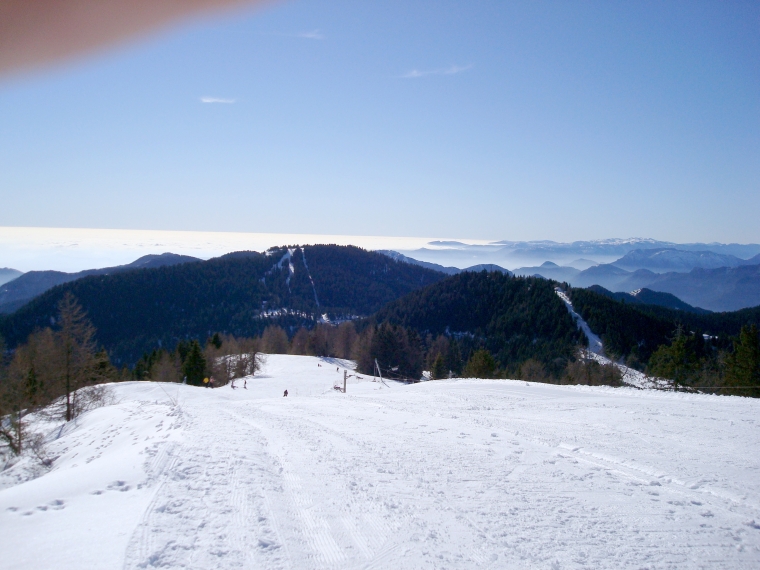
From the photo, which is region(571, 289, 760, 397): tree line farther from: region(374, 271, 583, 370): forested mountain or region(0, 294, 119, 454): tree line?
region(0, 294, 119, 454): tree line

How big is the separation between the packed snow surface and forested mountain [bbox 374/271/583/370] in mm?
87558

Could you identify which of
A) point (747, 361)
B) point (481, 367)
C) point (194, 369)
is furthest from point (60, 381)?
point (747, 361)

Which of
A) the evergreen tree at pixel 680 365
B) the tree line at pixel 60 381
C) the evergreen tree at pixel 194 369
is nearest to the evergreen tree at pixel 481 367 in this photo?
the evergreen tree at pixel 680 365

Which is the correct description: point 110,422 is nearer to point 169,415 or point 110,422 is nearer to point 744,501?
point 169,415

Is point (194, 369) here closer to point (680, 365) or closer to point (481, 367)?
point (481, 367)

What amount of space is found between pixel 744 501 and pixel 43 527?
11908 mm

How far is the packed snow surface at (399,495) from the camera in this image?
593 centimetres

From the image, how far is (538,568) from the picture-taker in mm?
Answer: 5711

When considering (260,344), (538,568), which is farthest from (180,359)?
(538,568)

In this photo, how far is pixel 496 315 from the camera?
438 ft

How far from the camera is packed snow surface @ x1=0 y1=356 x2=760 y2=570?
5.93m

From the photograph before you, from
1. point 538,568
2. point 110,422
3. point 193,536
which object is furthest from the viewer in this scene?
point 110,422

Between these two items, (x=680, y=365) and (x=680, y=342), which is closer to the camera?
(x=680, y=342)

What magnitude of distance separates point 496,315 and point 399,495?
13044 cm
